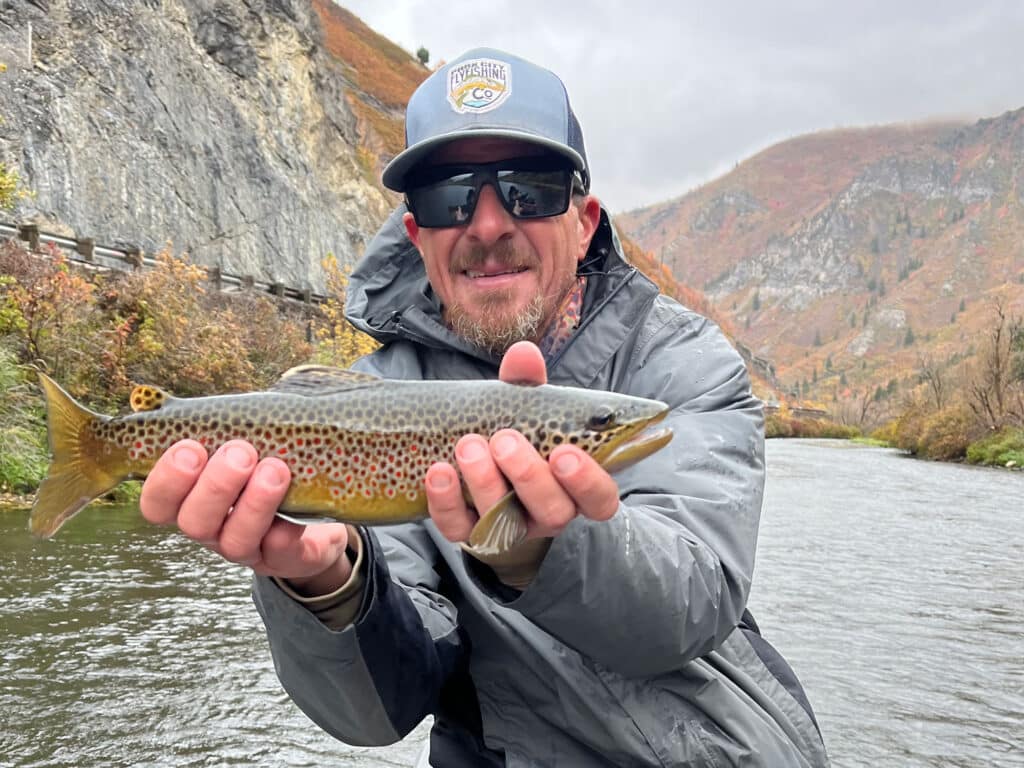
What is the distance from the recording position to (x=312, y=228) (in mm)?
36844

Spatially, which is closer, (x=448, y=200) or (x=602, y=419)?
(x=602, y=419)

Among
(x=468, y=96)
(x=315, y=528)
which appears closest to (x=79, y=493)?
(x=315, y=528)

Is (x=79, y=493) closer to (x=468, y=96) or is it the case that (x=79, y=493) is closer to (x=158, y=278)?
(x=468, y=96)

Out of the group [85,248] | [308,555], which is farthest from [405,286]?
[85,248]

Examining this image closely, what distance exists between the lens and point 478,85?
3316 mm

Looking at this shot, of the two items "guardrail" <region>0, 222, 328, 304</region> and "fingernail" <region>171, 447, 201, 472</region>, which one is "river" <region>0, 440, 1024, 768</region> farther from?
"guardrail" <region>0, 222, 328, 304</region>

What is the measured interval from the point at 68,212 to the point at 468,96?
25.0m

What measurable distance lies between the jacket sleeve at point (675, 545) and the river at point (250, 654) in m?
4.63

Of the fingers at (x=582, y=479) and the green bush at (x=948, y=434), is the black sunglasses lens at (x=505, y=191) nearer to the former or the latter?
the fingers at (x=582, y=479)

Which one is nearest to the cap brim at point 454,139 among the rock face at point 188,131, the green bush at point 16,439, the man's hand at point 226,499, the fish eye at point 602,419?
the fish eye at point 602,419

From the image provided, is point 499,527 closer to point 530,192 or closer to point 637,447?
point 637,447

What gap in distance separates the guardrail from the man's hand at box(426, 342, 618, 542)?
18.9 m

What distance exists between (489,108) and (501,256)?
0.57m

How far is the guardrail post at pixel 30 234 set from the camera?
18453mm
